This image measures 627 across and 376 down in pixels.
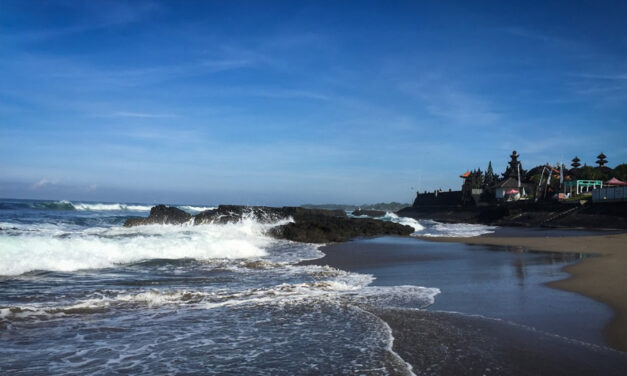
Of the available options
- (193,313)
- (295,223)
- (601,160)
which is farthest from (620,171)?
(193,313)

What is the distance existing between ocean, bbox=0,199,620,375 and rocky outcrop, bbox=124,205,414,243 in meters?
10.0

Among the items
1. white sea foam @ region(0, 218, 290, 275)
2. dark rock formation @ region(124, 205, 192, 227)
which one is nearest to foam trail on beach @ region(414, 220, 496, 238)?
white sea foam @ region(0, 218, 290, 275)

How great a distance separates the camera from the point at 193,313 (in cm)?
678

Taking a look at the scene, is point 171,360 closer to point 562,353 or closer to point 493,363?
point 493,363

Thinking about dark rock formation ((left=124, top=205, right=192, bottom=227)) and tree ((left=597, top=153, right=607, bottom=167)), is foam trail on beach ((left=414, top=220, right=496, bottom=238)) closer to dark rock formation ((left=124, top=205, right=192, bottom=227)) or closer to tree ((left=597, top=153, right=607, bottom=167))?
dark rock formation ((left=124, top=205, right=192, bottom=227))

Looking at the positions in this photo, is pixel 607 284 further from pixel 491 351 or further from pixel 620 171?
pixel 620 171

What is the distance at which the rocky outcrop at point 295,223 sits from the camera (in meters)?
23.4

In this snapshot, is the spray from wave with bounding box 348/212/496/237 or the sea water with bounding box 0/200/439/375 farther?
the spray from wave with bounding box 348/212/496/237

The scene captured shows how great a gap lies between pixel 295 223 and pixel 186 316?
18.5 meters

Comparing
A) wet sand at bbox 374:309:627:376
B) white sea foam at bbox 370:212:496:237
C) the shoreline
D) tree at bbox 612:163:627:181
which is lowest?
white sea foam at bbox 370:212:496:237

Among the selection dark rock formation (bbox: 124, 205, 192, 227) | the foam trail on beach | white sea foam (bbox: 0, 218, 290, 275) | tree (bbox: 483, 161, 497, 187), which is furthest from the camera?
tree (bbox: 483, 161, 497, 187)

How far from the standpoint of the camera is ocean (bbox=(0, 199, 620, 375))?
4594mm

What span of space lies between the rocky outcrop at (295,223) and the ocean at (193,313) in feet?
32.9

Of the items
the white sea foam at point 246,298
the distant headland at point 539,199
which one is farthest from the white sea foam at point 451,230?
the white sea foam at point 246,298
